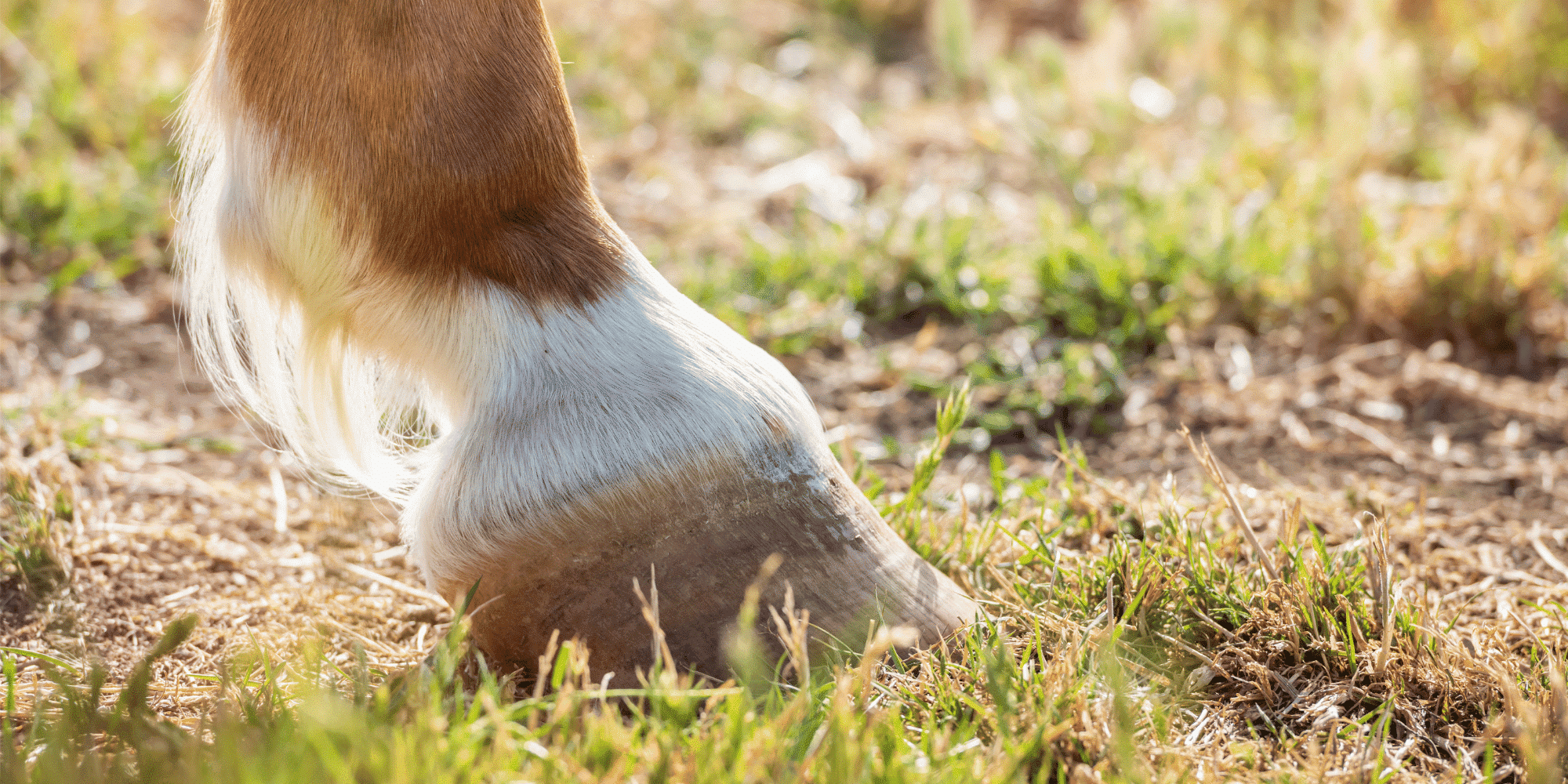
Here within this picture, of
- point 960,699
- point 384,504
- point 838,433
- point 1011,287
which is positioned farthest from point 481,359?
point 1011,287

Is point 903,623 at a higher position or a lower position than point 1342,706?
higher

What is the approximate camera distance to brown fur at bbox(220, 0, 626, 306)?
5.02ft

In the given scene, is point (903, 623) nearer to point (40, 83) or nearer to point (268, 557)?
point (268, 557)

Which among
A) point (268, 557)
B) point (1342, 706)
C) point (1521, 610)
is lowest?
point (1521, 610)

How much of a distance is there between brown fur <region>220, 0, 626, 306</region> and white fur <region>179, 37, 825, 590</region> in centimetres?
3

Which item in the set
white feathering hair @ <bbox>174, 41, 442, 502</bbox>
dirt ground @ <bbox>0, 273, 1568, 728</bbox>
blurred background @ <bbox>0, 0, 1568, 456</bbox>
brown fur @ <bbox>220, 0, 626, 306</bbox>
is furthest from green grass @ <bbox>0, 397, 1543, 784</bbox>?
blurred background @ <bbox>0, 0, 1568, 456</bbox>

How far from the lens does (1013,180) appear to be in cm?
445

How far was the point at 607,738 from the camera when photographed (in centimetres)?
131

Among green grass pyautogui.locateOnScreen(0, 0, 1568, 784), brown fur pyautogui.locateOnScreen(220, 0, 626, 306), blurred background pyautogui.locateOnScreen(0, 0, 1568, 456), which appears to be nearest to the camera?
green grass pyautogui.locateOnScreen(0, 0, 1568, 784)

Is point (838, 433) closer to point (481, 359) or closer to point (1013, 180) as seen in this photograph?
point (481, 359)

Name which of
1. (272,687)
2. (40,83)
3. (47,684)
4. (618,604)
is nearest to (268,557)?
(47,684)

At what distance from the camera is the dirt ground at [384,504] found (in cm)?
192

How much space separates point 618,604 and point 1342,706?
3.49 ft

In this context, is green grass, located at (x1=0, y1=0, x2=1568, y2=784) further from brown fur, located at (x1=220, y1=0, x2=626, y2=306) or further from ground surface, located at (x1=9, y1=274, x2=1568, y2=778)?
brown fur, located at (x1=220, y1=0, x2=626, y2=306)
